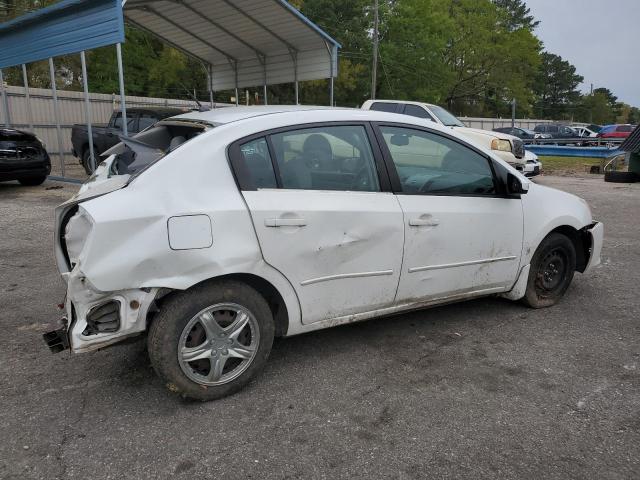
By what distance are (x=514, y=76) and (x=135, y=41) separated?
3377cm

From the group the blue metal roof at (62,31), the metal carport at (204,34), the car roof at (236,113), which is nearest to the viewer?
the car roof at (236,113)

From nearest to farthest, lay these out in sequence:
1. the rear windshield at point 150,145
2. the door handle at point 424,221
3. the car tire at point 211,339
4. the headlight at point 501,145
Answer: the car tire at point 211,339, the rear windshield at point 150,145, the door handle at point 424,221, the headlight at point 501,145

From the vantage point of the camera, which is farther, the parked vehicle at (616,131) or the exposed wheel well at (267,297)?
the parked vehicle at (616,131)

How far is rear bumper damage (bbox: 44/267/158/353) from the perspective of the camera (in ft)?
8.60

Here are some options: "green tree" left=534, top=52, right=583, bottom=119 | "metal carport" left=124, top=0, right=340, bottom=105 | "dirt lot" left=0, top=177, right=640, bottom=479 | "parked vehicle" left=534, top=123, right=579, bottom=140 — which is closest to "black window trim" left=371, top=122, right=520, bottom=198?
"dirt lot" left=0, top=177, right=640, bottom=479

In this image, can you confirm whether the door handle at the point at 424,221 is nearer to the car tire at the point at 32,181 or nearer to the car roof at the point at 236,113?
the car roof at the point at 236,113

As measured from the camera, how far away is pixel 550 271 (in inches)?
171

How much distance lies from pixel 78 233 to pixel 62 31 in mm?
9847

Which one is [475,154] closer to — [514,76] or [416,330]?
[416,330]

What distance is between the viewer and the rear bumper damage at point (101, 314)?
2621 mm

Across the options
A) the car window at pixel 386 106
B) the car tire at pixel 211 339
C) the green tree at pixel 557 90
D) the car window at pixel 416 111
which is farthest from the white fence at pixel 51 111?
the green tree at pixel 557 90

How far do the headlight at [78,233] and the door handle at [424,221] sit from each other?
1927 mm

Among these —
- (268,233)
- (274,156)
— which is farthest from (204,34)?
(268,233)

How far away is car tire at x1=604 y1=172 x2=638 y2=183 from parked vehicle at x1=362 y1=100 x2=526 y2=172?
401 centimetres
